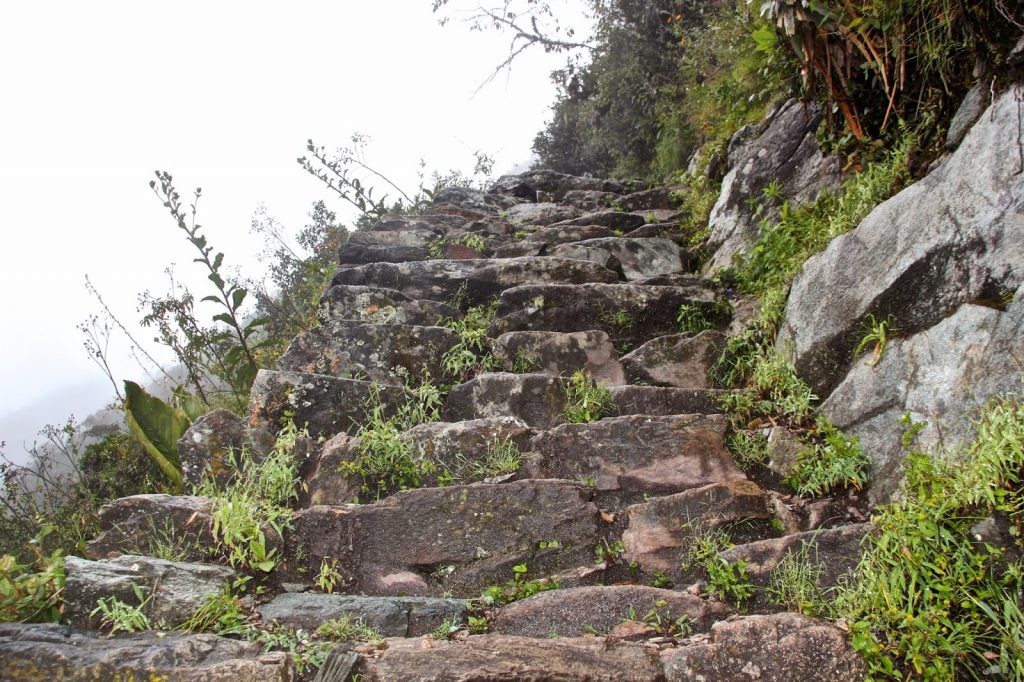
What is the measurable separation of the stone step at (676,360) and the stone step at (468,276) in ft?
5.18

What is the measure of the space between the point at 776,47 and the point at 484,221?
4.09 m

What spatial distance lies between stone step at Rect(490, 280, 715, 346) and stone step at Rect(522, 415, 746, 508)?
1.45 metres

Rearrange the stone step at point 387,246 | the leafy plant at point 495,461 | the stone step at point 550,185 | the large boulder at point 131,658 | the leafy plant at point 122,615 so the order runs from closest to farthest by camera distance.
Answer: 1. the large boulder at point 131,658
2. the leafy plant at point 122,615
3. the leafy plant at point 495,461
4. the stone step at point 387,246
5. the stone step at point 550,185

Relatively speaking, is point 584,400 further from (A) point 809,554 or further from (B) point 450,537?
(A) point 809,554

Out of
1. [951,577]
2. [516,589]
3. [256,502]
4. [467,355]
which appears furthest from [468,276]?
[951,577]

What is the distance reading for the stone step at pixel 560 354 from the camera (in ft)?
14.7

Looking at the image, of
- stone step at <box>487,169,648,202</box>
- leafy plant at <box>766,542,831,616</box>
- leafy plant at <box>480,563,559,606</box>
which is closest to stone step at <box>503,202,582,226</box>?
stone step at <box>487,169,648,202</box>

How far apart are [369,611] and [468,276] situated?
369 cm

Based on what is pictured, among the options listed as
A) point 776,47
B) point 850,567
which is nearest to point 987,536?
point 850,567

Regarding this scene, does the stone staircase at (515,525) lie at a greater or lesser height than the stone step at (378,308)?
lesser

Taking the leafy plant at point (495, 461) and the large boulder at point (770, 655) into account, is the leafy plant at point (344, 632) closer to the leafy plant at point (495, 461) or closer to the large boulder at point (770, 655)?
the leafy plant at point (495, 461)

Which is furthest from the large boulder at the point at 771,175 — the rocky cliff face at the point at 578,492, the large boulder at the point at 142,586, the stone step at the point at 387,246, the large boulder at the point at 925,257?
the large boulder at the point at 142,586

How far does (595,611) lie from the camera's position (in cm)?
260

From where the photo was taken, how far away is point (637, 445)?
3.47 metres
